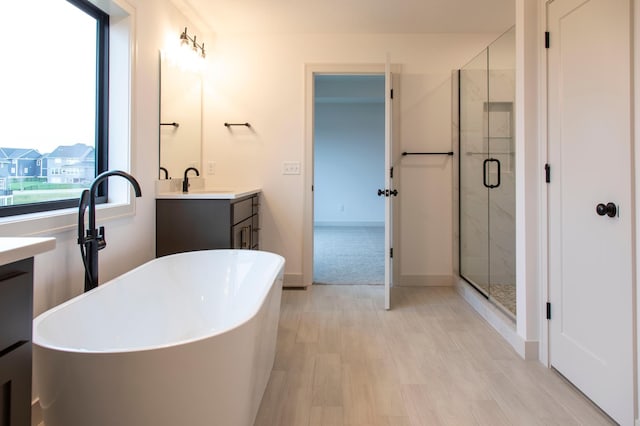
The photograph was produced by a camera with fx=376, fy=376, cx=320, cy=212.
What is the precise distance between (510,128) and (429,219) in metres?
1.17

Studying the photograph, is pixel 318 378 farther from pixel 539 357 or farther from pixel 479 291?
pixel 479 291

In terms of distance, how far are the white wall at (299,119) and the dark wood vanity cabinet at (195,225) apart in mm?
991

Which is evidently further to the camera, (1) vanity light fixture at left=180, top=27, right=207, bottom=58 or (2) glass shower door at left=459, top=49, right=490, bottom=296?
(2) glass shower door at left=459, top=49, right=490, bottom=296

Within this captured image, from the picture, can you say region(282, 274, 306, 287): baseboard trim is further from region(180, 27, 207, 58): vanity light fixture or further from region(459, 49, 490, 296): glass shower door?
region(180, 27, 207, 58): vanity light fixture

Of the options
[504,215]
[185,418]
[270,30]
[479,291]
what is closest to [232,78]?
[270,30]

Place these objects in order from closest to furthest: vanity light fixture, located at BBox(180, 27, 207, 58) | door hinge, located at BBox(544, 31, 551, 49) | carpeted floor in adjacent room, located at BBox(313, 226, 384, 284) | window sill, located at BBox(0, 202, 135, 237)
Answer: window sill, located at BBox(0, 202, 135, 237), door hinge, located at BBox(544, 31, 551, 49), vanity light fixture, located at BBox(180, 27, 207, 58), carpeted floor in adjacent room, located at BBox(313, 226, 384, 284)

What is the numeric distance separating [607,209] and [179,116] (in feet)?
9.29

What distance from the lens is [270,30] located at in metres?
3.46

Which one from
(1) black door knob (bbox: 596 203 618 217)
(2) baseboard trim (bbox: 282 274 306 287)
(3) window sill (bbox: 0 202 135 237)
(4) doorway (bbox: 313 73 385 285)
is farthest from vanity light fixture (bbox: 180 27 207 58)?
(4) doorway (bbox: 313 73 385 285)

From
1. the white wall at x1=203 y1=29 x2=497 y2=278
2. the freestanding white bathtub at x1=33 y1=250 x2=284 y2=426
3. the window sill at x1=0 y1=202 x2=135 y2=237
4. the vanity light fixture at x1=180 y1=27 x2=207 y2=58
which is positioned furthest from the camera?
the white wall at x1=203 y1=29 x2=497 y2=278

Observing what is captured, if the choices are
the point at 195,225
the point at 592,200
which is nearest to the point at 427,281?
the point at 592,200

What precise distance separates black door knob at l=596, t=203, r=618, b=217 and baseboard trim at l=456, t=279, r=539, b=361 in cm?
88

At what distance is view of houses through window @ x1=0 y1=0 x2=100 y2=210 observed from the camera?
61.5 inches

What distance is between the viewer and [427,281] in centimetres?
362
